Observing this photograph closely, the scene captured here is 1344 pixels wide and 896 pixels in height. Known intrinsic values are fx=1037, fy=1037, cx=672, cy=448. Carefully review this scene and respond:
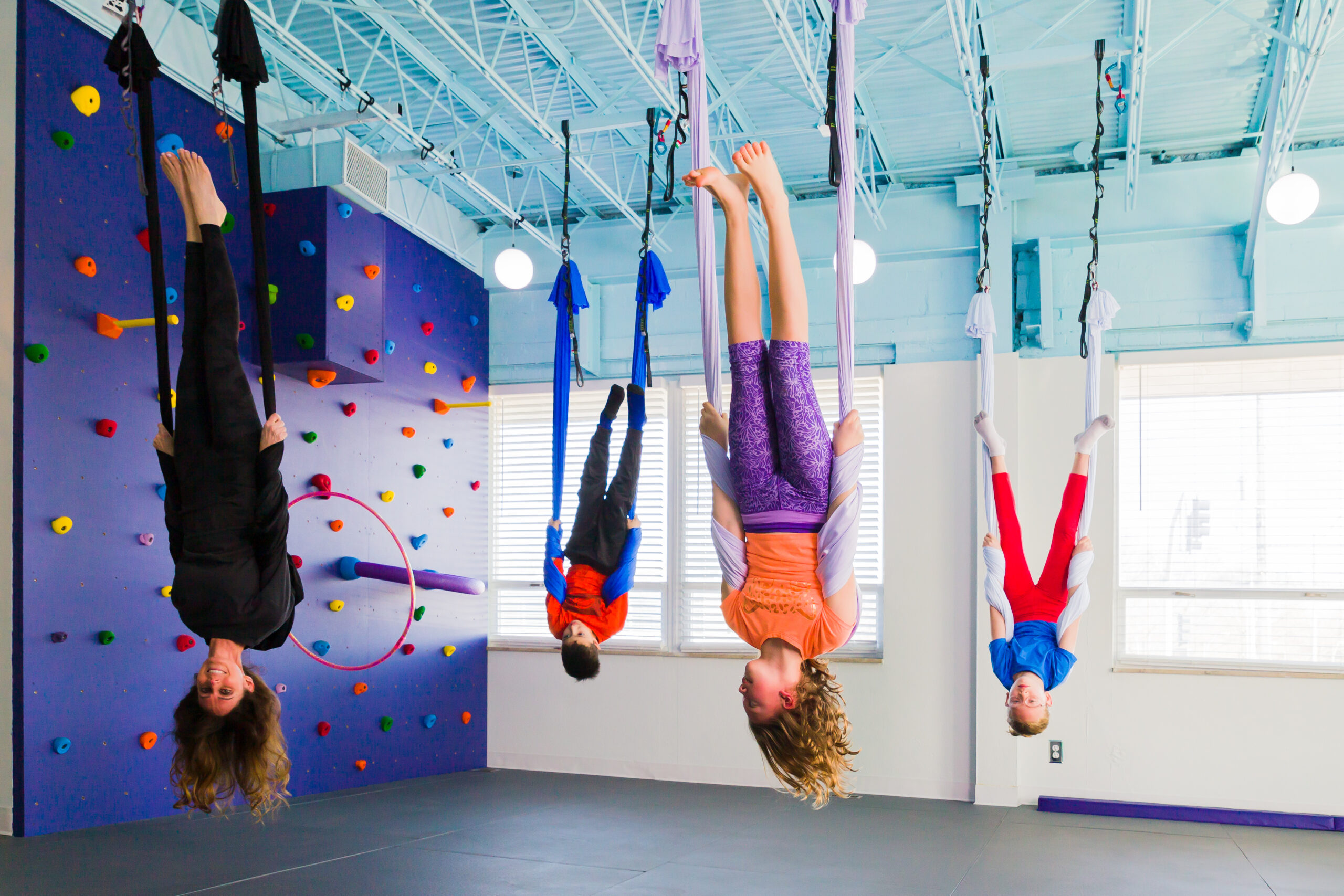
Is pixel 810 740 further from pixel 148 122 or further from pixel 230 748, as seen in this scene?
pixel 148 122

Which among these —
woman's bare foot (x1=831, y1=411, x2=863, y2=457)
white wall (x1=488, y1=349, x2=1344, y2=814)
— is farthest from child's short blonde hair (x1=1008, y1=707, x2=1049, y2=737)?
white wall (x1=488, y1=349, x2=1344, y2=814)

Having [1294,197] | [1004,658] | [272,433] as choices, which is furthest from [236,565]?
[1294,197]

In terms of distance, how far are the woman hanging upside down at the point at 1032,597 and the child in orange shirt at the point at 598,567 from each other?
4.49 feet

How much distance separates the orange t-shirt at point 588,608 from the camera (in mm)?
4211

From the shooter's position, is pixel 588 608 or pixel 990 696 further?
pixel 990 696

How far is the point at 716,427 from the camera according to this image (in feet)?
9.39


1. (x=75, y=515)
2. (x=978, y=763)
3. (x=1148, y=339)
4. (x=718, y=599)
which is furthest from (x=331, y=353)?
(x=1148, y=339)

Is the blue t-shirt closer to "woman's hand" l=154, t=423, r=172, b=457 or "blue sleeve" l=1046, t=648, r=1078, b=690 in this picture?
"blue sleeve" l=1046, t=648, r=1078, b=690

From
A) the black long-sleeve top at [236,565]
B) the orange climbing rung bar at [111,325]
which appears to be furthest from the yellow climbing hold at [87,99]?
the black long-sleeve top at [236,565]

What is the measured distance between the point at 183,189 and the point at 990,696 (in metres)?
5.06

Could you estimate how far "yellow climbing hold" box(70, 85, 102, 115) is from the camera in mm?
4559

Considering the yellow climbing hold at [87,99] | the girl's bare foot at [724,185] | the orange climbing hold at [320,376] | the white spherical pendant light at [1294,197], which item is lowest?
the orange climbing hold at [320,376]

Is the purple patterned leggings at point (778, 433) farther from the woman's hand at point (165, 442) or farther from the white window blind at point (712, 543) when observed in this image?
the white window blind at point (712, 543)

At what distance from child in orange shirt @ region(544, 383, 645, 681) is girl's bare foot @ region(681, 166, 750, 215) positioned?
1384mm
